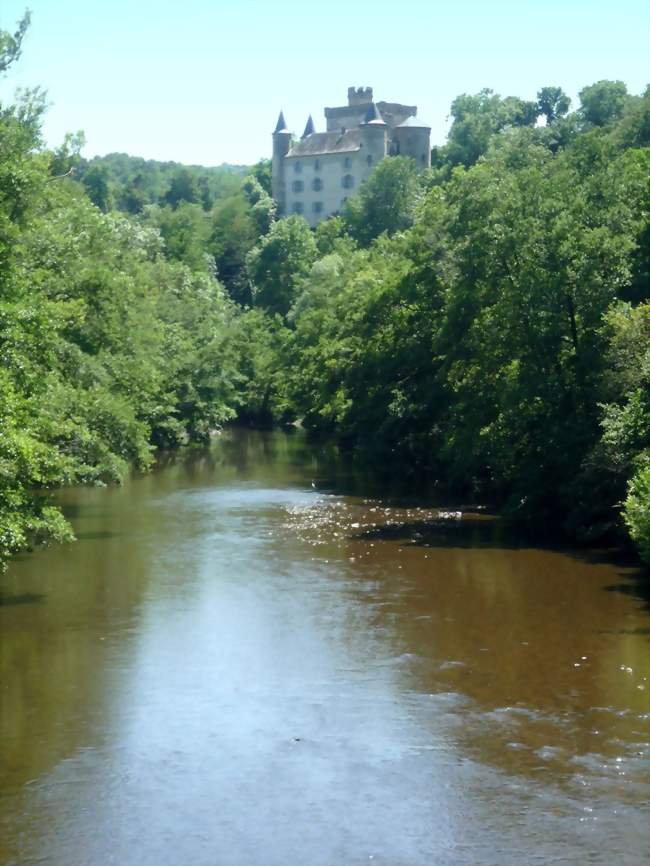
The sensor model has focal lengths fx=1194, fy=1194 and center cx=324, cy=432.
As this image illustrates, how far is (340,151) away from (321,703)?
128970 millimetres

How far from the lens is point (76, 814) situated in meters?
15.3

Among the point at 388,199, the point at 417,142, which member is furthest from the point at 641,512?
the point at 417,142

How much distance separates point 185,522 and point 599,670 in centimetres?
1844

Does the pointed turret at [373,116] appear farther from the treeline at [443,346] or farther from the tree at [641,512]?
the tree at [641,512]

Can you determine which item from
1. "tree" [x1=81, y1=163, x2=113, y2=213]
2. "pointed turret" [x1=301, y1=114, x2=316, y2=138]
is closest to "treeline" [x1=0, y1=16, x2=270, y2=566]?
"tree" [x1=81, y1=163, x2=113, y2=213]

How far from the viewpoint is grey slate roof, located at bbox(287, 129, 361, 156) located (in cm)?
14275

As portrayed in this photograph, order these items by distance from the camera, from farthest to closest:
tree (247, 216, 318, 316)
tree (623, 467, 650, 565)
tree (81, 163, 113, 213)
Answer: tree (81, 163, 113, 213) < tree (247, 216, 318, 316) < tree (623, 467, 650, 565)

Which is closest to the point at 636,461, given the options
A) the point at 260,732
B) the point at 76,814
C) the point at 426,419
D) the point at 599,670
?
the point at 599,670

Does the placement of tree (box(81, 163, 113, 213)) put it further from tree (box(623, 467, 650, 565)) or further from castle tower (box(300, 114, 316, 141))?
tree (box(623, 467, 650, 565))

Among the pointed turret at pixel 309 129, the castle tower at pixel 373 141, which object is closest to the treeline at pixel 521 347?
the castle tower at pixel 373 141

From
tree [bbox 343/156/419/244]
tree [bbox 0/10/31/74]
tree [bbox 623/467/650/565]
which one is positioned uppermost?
tree [bbox 343/156/419/244]

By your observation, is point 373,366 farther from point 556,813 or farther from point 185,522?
point 556,813

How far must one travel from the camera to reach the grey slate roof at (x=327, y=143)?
14275 centimetres

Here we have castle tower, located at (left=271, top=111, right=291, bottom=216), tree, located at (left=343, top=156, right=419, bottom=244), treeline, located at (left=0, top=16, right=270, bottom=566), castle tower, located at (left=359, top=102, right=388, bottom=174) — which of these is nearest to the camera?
treeline, located at (left=0, top=16, right=270, bottom=566)
